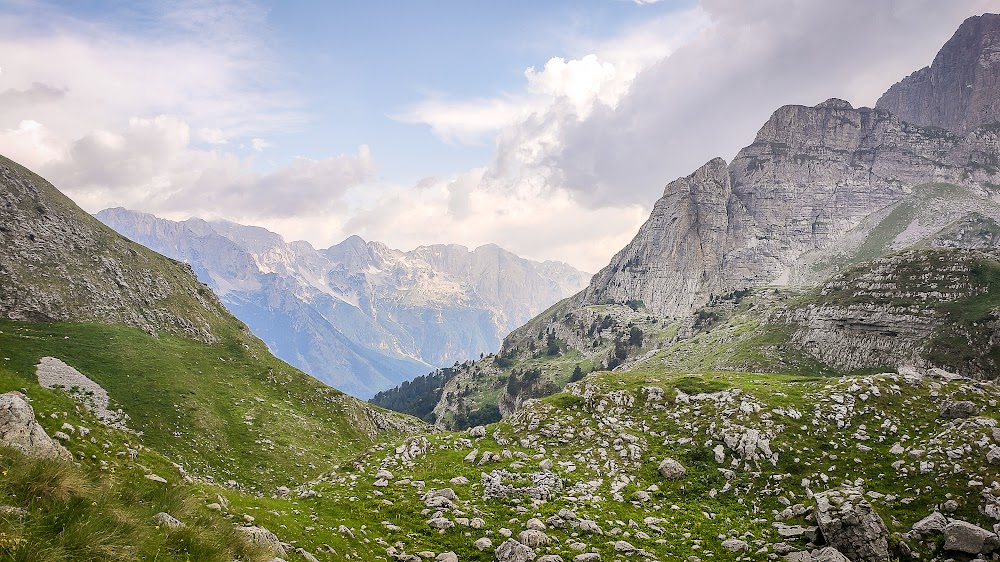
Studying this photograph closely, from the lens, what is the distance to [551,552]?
870 inches

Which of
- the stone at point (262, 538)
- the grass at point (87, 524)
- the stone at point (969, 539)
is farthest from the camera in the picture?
the stone at point (969, 539)

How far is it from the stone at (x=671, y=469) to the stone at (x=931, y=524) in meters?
12.7

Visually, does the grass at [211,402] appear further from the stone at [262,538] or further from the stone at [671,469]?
the stone at [671,469]

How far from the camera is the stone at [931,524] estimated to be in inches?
910

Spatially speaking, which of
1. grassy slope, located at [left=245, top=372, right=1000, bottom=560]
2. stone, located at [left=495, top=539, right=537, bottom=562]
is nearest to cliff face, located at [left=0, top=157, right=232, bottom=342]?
grassy slope, located at [left=245, top=372, right=1000, bottom=560]

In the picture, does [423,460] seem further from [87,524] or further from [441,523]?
[87,524]

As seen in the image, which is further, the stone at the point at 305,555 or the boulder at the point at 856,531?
the boulder at the point at 856,531

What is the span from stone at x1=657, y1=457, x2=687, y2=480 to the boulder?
9.73 meters

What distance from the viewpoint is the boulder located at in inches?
885

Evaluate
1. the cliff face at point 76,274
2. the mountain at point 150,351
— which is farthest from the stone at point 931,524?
the cliff face at point 76,274

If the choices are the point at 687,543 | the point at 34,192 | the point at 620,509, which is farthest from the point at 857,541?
the point at 34,192

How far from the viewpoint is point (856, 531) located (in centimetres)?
2300

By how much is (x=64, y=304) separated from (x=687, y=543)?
271 ft

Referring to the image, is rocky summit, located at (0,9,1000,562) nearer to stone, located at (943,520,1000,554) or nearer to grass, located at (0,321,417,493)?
stone, located at (943,520,1000,554)
